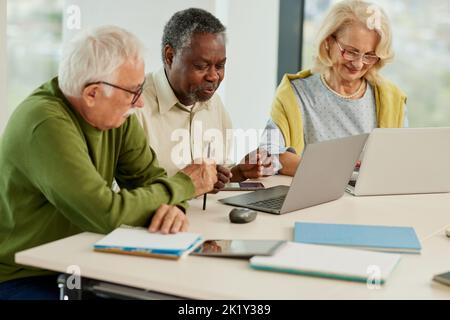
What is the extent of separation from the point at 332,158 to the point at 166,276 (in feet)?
2.85

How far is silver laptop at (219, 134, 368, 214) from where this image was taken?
6.79 feet

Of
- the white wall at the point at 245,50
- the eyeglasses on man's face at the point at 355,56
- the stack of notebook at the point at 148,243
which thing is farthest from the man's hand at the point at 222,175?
the white wall at the point at 245,50

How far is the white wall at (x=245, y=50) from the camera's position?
390 cm

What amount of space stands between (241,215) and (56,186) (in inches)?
20.3

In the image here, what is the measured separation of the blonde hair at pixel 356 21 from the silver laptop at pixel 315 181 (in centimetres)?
77

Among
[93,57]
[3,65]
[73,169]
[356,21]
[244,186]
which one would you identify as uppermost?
[356,21]

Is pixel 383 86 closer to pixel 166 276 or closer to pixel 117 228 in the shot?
pixel 117 228

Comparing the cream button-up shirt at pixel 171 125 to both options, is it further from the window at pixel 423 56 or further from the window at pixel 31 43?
the window at pixel 423 56

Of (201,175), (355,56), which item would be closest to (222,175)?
(201,175)

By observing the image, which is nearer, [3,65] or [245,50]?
[3,65]

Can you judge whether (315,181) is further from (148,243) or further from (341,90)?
(341,90)

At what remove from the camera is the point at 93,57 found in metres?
1.86

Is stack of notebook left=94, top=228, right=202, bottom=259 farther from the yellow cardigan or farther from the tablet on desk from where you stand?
the yellow cardigan
